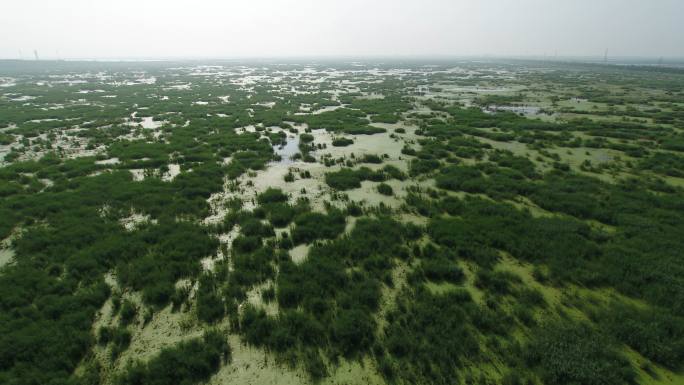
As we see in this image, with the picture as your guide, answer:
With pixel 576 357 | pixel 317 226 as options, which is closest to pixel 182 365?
pixel 317 226

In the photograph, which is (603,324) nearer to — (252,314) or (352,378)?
(352,378)

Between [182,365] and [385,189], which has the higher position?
[385,189]

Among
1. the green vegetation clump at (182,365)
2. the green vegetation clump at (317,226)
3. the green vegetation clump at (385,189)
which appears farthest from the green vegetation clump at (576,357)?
the green vegetation clump at (385,189)

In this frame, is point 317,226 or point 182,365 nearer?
point 182,365

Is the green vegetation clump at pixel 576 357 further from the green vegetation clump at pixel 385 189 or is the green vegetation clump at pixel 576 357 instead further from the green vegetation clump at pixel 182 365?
the green vegetation clump at pixel 385 189

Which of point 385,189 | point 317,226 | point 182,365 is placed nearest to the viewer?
point 182,365

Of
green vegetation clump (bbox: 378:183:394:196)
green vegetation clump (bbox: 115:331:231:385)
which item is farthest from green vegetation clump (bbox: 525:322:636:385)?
green vegetation clump (bbox: 378:183:394:196)

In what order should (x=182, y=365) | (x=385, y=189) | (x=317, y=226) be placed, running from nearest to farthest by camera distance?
(x=182, y=365), (x=317, y=226), (x=385, y=189)

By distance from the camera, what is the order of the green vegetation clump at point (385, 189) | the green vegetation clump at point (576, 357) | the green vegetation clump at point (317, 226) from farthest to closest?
the green vegetation clump at point (385, 189)
the green vegetation clump at point (317, 226)
the green vegetation clump at point (576, 357)

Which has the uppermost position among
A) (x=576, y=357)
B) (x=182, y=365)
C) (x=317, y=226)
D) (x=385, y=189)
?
(x=385, y=189)


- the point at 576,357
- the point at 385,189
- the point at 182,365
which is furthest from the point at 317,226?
the point at 576,357

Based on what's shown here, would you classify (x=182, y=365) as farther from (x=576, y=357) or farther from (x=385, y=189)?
(x=385, y=189)

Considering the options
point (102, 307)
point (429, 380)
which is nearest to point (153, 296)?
point (102, 307)
